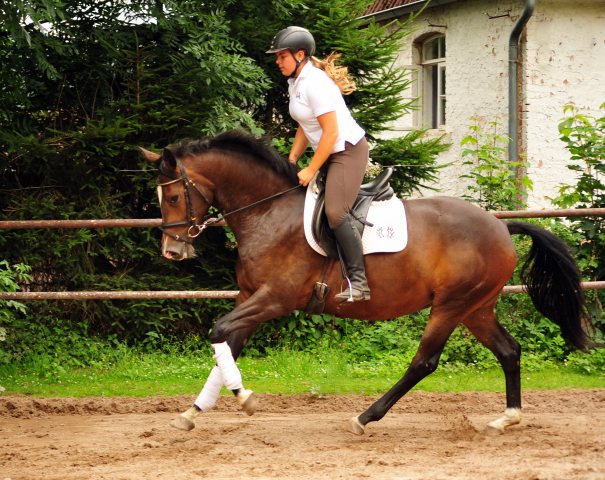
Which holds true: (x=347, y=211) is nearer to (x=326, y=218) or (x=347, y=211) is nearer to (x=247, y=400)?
(x=326, y=218)

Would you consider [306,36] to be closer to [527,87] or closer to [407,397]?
[407,397]

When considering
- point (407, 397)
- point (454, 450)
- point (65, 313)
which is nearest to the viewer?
point (454, 450)

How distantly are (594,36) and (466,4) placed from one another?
2475 millimetres

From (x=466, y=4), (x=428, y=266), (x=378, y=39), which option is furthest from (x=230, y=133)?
(x=466, y=4)

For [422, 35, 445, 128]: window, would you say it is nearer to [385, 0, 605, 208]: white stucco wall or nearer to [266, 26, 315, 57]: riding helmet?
[385, 0, 605, 208]: white stucco wall

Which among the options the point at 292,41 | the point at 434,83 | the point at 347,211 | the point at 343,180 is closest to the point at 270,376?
the point at 347,211

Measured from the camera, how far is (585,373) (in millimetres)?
7016

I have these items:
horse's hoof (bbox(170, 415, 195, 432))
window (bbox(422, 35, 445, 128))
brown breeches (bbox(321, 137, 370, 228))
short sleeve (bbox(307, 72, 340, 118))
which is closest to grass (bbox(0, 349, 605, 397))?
horse's hoof (bbox(170, 415, 195, 432))

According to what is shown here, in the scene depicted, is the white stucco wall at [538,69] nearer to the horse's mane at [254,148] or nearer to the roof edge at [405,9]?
the roof edge at [405,9]

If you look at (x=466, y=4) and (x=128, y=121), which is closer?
(x=128, y=121)

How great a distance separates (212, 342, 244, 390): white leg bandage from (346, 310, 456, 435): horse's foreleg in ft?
3.27

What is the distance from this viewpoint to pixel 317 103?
452cm

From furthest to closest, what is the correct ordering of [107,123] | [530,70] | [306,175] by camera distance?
[530,70]
[107,123]
[306,175]

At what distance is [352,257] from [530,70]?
28.9 ft
